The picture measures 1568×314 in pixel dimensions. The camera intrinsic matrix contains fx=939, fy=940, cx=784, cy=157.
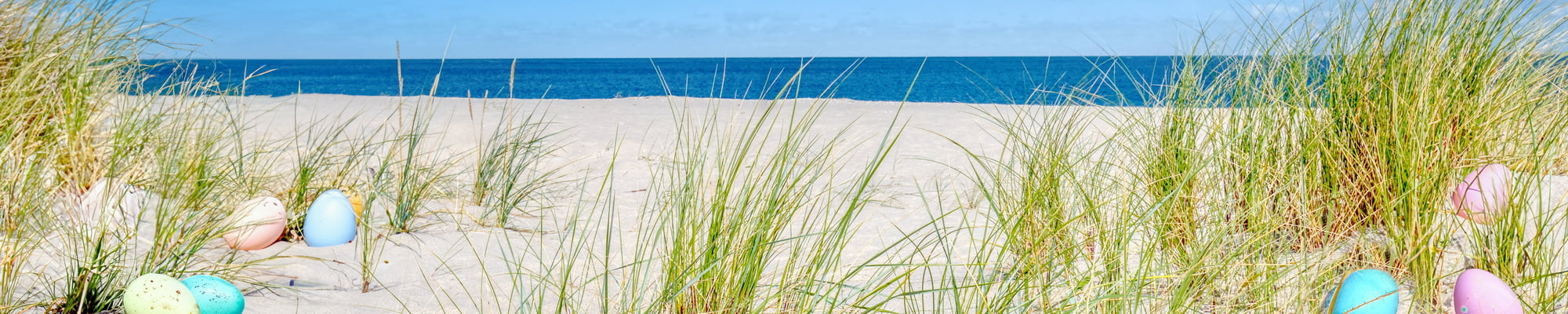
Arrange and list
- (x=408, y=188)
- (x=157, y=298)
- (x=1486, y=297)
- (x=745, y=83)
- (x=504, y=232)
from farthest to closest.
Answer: (x=745, y=83) → (x=408, y=188) → (x=504, y=232) → (x=1486, y=297) → (x=157, y=298)

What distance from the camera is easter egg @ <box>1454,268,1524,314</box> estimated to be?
5.76 ft

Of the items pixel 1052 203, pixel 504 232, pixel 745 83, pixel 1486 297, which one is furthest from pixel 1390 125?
pixel 745 83

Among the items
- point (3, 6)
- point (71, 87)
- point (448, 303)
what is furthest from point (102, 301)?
point (3, 6)

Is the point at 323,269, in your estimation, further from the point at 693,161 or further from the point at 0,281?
the point at 693,161

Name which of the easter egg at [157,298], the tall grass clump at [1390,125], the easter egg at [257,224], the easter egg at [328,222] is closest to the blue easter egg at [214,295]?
the easter egg at [157,298]

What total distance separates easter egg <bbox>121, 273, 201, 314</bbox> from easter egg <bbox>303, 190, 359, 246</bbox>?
0.94 meters

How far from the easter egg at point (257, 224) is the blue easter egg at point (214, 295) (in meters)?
0.62

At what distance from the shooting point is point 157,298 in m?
1.66

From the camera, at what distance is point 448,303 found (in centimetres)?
207

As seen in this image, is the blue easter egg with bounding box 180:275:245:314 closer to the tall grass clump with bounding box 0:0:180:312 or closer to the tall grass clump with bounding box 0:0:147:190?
the tall grass clump with bounding box 0:0:180:312

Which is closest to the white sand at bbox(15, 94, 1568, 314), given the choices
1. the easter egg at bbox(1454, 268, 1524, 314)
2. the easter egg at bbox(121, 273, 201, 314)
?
the easter egg at bbox(121, 273, 201, 314)

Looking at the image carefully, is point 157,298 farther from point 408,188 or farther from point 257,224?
point 408,188

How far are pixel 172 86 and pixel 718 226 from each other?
2.13m

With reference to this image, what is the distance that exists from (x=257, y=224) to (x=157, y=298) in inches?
33.7
